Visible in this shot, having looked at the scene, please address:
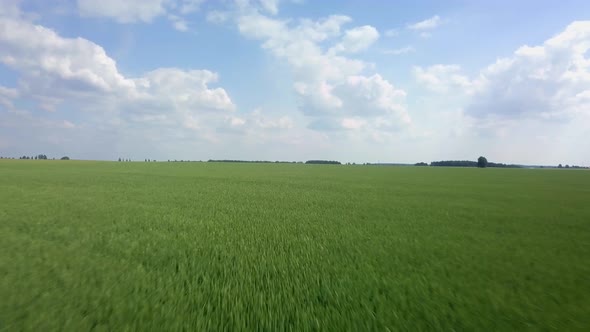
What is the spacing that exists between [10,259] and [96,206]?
6.32 m

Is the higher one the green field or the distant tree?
the distant tree

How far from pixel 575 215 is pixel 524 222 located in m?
3.68

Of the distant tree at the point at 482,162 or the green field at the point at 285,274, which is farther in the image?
the distant tree at the point at 482,162

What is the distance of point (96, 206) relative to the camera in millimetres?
10844

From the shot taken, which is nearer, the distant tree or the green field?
the green field

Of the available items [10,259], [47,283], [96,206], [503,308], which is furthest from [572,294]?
[96,206]

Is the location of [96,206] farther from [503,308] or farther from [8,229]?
[503,308]

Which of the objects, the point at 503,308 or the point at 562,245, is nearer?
the point at 503,308

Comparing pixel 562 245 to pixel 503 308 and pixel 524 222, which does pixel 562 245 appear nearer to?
pixel 524 222

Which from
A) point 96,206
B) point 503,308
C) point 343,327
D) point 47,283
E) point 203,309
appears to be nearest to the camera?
point 343,327

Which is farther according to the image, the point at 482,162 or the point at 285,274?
the point at 482,162

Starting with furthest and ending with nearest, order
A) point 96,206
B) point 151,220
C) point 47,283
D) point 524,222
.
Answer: point 96,206 → point 524,222 → point 151,220 → point 47,283

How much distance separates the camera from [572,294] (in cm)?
413

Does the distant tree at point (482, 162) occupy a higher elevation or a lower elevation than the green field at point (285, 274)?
higher
